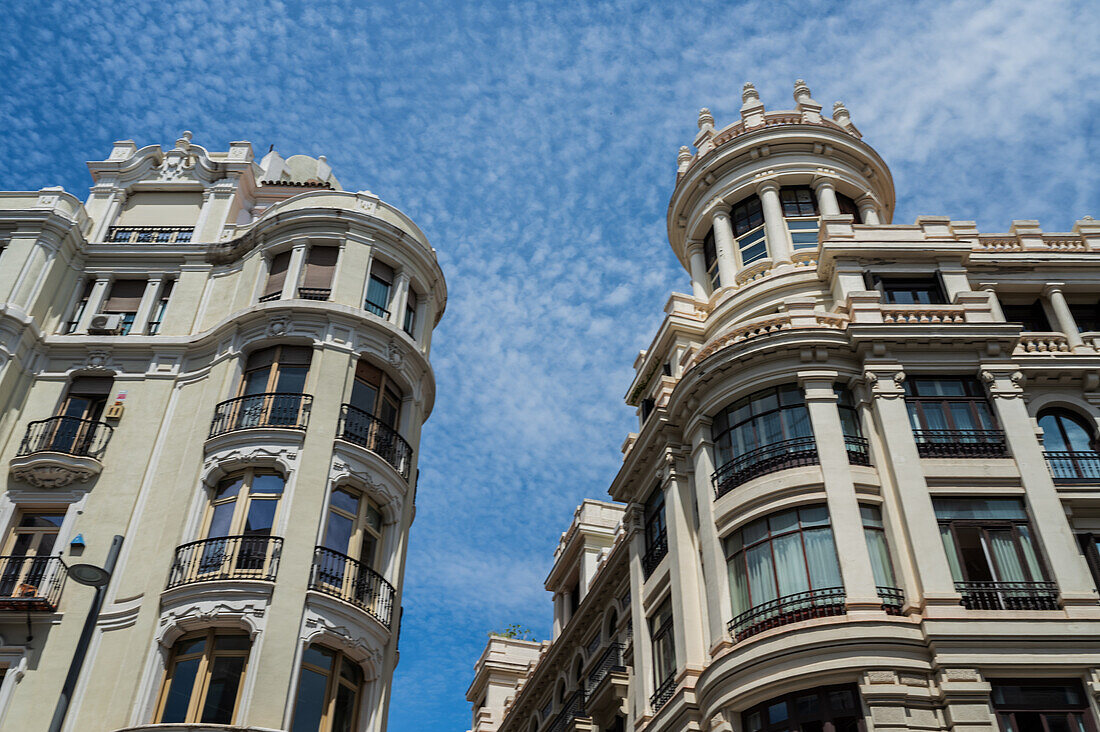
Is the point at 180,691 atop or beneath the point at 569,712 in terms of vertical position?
beneath

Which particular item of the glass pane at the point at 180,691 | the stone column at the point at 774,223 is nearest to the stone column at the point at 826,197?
the stone column at the point at 774,223

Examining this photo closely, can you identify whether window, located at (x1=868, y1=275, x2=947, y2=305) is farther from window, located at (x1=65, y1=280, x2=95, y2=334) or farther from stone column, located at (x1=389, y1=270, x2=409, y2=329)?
window, located at (x1=65, y1=280, x2=95, y2=334)

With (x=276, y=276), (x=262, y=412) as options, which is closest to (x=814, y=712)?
(x=262, y=412)

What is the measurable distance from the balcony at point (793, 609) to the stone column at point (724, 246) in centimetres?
1464

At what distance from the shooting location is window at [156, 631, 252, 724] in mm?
23438

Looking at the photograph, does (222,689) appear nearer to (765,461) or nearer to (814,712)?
(814,712)

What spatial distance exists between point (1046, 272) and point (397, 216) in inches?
855

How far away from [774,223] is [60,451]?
2490 cm

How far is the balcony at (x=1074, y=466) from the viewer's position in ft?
92.6

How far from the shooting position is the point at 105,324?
32.8 metres

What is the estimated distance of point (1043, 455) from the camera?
2791 centimetres

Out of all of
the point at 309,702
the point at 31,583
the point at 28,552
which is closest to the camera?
the point at 309,702

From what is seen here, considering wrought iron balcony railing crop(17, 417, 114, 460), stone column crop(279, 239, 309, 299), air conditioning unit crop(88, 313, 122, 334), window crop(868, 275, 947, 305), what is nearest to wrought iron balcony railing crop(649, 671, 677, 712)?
window crop(868, 275, 947, 305)

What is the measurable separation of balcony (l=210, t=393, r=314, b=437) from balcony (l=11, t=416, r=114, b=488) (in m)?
3.52
